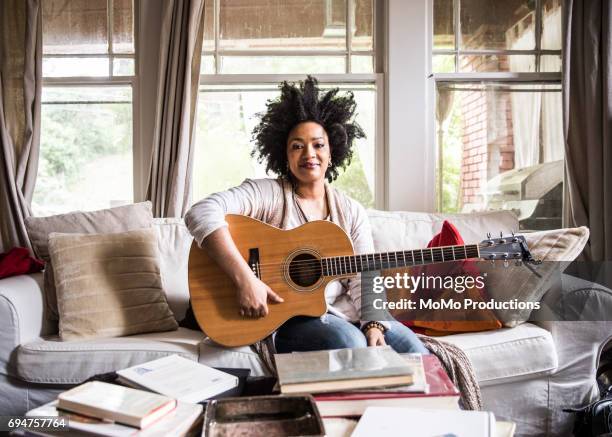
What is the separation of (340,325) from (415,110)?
5.41 feet

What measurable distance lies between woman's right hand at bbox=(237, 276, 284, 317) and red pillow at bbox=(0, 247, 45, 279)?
1016 mm

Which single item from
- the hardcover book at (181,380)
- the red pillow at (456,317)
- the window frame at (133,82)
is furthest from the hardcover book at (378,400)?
the window frame at (133,82)

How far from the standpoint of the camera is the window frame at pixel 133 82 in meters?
3.01

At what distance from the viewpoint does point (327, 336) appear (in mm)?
1697

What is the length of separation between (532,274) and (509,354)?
1.09 feet

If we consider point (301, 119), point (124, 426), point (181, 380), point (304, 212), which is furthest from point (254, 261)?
point (124, 426)

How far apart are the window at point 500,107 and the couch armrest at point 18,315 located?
2.11 meters

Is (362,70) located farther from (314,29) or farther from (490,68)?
(490,68)

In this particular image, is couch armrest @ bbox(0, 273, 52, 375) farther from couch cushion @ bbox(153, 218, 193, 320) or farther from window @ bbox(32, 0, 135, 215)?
window @ bbox(32, 0, 135, 215)

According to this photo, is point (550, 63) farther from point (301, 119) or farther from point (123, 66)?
point (123, 66)

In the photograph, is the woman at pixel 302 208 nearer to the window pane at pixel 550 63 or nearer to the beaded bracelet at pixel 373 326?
the beaded bracelet at pixel 373 326

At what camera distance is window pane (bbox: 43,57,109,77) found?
9.91 ft

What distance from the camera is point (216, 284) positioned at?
1.82 metres

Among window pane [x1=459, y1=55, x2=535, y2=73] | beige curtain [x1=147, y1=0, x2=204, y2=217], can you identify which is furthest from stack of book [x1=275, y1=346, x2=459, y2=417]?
window pane [x1=459, y1=55, x2=535, y2=73]
